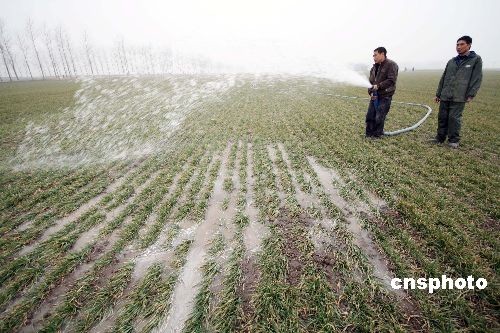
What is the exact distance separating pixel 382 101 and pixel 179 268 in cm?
848

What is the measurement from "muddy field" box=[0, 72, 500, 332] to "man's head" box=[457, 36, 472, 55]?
2888mm

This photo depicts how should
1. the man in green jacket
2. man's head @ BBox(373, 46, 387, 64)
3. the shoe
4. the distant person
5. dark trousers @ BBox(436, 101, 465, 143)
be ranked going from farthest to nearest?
the shoe < the distant person < man's head @ BBox(373, 46, 387, 64) < dark trousers @ BBox(436, 101, 465, 143) < the man in green jacket

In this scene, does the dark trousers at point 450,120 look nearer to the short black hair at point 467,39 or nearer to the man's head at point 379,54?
the short black hair at point 467,39

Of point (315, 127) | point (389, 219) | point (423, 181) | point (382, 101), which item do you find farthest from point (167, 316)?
point (315, 127)

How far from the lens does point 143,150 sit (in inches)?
431

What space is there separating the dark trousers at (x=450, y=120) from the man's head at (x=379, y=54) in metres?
2.34

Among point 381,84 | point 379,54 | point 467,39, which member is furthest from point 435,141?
point 379,54

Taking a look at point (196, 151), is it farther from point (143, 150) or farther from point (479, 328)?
point (479, 328)

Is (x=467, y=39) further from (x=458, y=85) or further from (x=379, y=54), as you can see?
(x=379, y=54)

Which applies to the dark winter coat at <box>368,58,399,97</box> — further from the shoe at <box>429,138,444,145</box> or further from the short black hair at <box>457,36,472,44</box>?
the shoe at <box>429,138,444,145</box>

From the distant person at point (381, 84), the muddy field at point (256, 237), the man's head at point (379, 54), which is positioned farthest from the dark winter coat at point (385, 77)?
the muddy field at point (256, 237)

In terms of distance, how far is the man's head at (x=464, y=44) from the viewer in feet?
23.8

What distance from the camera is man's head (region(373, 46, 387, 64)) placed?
837 cm

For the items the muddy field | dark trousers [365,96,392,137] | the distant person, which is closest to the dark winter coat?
the distant person
